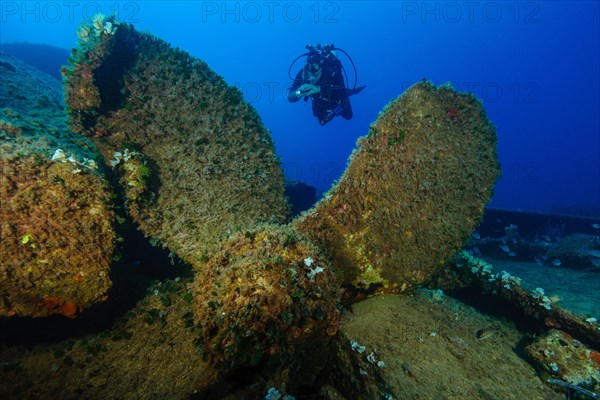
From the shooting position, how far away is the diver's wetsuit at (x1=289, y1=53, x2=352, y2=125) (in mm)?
10117

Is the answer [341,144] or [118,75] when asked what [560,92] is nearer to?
[341,144]

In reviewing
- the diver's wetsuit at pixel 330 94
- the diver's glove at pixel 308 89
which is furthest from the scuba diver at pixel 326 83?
the diver's glove at pixel 308 89

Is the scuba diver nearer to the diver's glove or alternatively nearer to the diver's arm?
the diver's arm

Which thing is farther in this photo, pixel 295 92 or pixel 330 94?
pixel 330 94

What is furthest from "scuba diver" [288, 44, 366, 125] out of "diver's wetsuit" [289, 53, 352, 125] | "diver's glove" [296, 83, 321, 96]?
"diver's glove" [296, 83, 321, 96]

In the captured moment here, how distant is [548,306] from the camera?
4500mm

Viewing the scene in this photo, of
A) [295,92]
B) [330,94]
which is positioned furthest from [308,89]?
[330,94]

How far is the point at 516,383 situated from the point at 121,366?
4520 millimetres

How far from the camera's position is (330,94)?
10.1 m

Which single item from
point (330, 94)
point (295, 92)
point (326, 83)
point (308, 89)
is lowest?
point (308, 89)

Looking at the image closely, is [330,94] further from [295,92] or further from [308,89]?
[308,89]

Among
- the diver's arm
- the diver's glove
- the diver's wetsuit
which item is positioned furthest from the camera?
the diver's wetsuit

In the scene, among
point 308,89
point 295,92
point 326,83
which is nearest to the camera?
point 308,89

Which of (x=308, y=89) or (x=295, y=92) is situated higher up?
(x=295, y=92)
